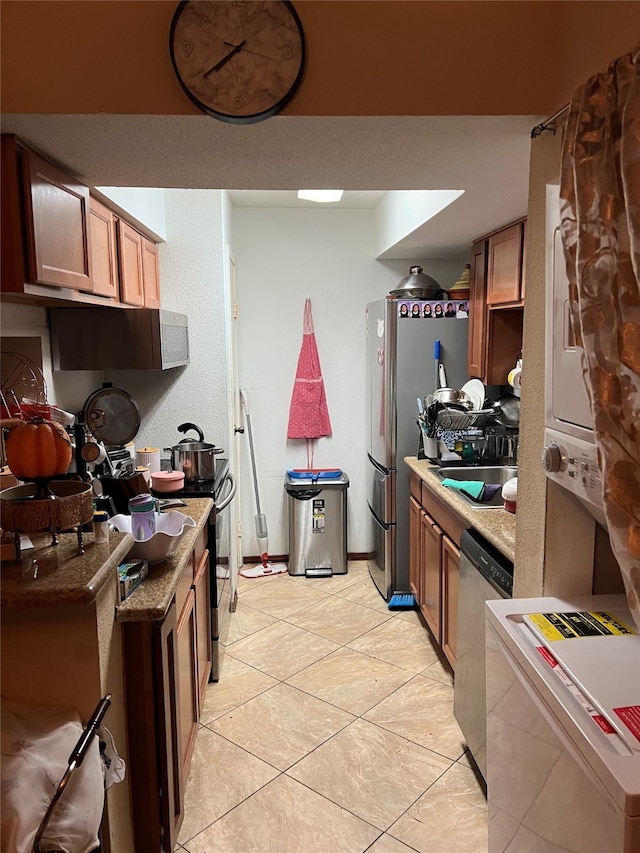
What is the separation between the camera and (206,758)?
2225 mm

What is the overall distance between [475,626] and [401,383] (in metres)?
1.59

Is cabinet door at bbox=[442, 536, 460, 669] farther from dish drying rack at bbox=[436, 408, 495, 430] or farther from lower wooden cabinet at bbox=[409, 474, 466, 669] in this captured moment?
dish drying rack at bbox=[436, 408, 495, 430]

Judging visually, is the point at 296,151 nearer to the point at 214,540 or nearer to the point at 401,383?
the point at 214,540

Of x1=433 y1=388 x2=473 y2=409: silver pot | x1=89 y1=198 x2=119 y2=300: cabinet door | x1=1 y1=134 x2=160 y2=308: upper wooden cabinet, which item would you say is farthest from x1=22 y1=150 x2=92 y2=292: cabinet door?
x1=433 y1=388 x2=473 y2=409: silver pot

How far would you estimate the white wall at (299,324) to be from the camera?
12.8ft

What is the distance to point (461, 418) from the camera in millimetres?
3000

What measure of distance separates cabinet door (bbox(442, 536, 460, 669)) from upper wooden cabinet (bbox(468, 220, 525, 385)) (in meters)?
0.94

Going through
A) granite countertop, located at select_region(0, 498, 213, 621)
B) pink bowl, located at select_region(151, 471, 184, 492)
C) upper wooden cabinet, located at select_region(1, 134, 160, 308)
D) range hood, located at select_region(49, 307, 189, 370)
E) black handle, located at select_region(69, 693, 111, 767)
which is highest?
upper wooden cabinet, located at select_region(1, 134, 160, 308)

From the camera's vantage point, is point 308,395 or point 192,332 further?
point 308,395

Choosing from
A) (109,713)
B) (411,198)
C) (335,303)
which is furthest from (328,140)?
(335,303)

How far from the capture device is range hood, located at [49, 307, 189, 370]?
8.29 feet

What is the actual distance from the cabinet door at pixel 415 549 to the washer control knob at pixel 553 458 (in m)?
1.76

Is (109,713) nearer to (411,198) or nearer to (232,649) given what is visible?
(232,649)

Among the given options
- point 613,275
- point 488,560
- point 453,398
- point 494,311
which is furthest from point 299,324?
point 613,275
